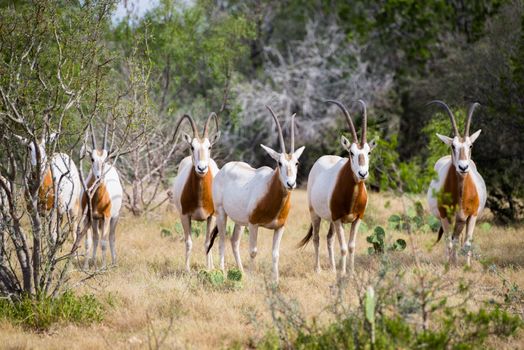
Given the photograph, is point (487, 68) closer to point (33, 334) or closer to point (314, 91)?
point (314, 91)

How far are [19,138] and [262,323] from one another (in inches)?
115

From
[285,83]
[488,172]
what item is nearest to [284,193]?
[488,172]

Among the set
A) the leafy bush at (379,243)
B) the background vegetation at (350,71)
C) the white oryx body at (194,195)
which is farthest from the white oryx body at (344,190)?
the background vegetation at (350,71)

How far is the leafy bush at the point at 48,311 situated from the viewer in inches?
259

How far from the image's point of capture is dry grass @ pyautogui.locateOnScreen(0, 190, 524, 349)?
6.10 meters

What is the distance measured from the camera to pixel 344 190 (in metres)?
8.69

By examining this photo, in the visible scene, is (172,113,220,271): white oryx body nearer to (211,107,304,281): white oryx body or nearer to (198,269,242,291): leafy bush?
(211,107,304,281): white oryx body

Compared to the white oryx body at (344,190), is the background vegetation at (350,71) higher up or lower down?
higher up

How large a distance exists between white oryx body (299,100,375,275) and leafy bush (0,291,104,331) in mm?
2954

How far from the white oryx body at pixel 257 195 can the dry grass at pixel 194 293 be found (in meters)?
0.59

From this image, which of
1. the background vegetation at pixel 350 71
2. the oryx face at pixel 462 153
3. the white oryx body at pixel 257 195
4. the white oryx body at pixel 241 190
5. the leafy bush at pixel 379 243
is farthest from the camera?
the background vegetation at pixel 350 71

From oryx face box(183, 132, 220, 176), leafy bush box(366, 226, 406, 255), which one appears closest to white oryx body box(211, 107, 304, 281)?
oryx face box(183, 132, 220, 176)

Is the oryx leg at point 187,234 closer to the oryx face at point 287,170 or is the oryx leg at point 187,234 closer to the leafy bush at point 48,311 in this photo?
the oryx face at point 287,170

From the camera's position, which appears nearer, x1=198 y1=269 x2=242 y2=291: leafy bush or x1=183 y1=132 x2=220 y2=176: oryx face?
x1=198 y1=269 x2=242 y2=291: leafy bush
